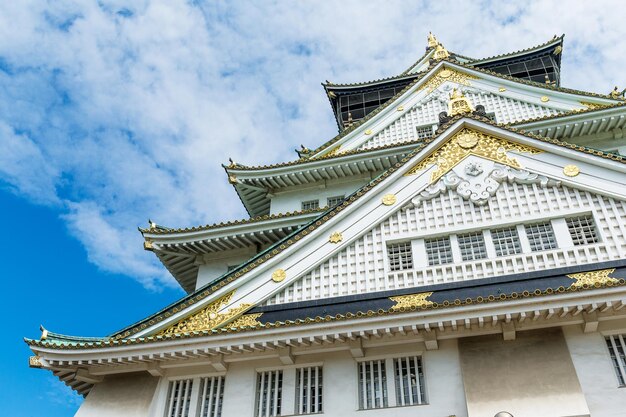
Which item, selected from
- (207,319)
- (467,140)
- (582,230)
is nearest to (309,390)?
(207,319)

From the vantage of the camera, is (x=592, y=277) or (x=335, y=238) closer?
(x=592, y=277)

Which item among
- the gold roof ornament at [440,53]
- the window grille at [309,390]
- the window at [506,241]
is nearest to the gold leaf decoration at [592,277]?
the window at [506,241]

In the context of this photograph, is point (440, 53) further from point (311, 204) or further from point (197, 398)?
point (197, 398)

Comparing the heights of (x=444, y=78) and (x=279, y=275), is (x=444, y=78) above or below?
above

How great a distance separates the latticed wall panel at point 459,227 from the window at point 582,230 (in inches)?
9.6

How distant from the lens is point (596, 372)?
11.4 meters

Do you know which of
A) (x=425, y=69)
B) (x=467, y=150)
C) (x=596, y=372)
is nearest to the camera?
(x=596, y=372)

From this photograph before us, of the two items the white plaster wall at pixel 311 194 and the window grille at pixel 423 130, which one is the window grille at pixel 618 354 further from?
the window grille at pixel 423 130

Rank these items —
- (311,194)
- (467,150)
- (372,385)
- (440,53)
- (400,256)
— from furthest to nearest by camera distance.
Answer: (440,53) < (311,194) < (467,150) < (400,256) < (372,385)

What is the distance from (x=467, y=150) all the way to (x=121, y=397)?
11.5 meters

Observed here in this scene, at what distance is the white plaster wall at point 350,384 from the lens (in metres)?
12.0

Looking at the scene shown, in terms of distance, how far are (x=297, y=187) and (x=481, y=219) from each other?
9.65 meters

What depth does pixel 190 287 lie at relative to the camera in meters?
22.1

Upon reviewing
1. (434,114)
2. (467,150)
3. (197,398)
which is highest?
(434,114)
